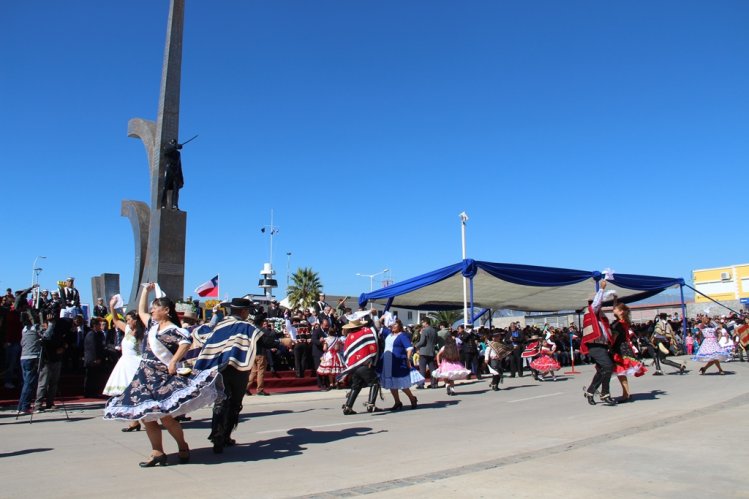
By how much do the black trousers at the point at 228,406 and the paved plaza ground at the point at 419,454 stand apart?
0.80 ft

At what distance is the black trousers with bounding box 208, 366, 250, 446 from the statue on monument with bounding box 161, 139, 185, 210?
49.6 ft

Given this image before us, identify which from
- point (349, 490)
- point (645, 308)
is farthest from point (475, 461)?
point (645, 308)

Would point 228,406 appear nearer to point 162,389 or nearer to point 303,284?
point 162,389

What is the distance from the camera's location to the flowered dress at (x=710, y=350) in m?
17.4

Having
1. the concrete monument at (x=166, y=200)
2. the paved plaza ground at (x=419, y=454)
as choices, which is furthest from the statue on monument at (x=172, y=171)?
the paved plaza ground at (x=419, y=454)

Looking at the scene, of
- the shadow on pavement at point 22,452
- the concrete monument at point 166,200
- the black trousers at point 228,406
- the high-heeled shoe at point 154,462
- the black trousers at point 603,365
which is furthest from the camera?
the concrete monument at point 166,200

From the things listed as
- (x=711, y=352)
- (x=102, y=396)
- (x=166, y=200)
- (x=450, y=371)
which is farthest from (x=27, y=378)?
(x=711, y=352)

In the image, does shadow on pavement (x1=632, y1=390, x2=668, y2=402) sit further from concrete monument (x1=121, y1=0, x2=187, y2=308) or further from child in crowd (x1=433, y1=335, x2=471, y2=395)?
concrete monument (x1=121, y1=0, x2=187, y2=308)

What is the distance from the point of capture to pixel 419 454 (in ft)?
22.8

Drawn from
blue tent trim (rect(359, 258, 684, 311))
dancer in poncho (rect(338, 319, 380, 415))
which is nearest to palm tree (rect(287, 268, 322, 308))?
blue tent trim (rect(359, 258, 684, 311))

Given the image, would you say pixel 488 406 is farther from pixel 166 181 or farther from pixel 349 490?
pixel 166 181

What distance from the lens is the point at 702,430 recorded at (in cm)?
799

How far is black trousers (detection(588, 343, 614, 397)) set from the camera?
11.3 m

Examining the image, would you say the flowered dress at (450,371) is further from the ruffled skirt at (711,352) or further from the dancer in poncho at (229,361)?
the ruffled skirt at (711,352)
